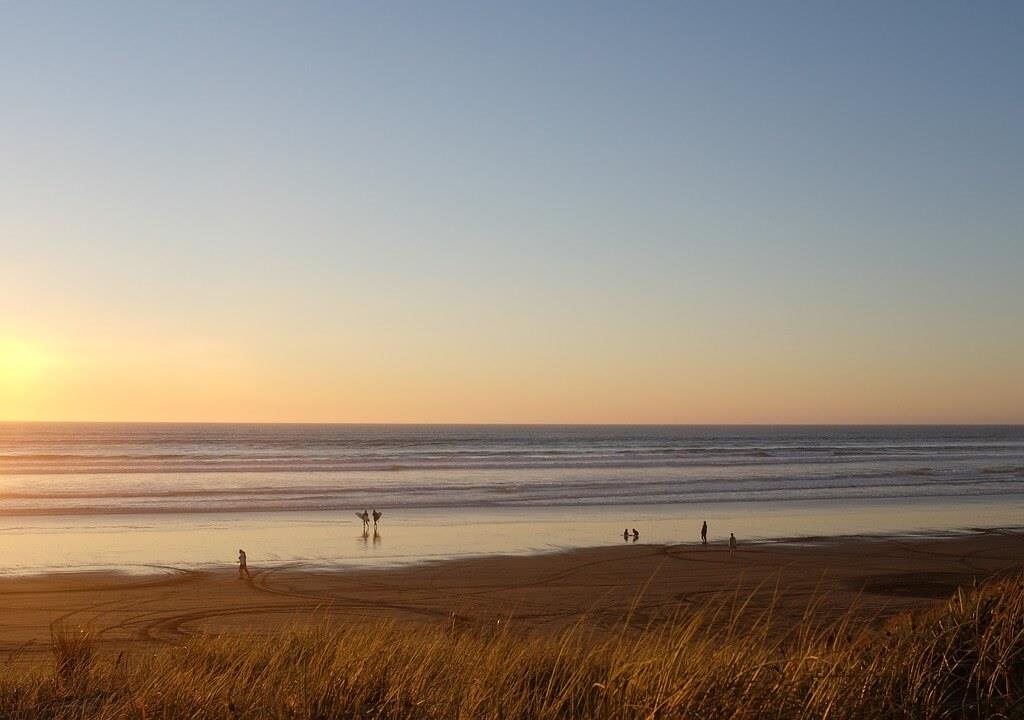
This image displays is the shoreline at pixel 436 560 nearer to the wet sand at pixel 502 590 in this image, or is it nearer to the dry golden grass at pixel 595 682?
the wet sand at pixel 502 590

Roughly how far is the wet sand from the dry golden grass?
650 cm

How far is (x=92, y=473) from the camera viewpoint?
6303 cm

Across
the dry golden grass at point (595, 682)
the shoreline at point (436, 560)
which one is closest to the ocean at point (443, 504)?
the shoreline at point (436, 560)

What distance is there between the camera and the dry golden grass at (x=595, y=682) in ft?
18.7

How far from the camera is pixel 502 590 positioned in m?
21.3

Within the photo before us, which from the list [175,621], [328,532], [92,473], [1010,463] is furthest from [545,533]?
[1010,463]

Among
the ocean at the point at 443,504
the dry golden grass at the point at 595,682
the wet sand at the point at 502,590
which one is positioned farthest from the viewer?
the ocean at the point at 443,504

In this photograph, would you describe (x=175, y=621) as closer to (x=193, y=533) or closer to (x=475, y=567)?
(x=475, y=567)

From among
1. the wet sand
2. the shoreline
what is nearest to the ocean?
the shoreline

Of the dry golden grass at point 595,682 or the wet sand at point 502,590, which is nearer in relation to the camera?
the dry golden grass at point 595,682

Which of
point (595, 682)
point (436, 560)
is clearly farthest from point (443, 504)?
point (595, 682)

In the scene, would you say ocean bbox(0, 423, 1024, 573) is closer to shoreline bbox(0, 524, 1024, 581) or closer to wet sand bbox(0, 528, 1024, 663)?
shoreline bbox(0, 524, 1024, 581)

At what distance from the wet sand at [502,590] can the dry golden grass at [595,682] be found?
6503 mm

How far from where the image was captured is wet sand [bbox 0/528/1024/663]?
57.5 ft
